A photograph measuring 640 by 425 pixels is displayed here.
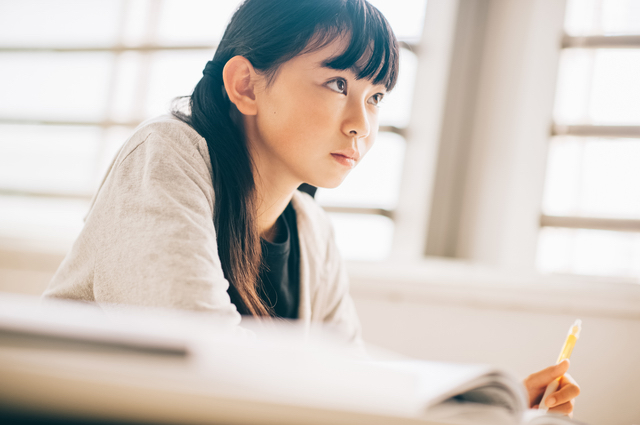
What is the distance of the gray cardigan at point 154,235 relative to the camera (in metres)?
0.61

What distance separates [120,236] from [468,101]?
3.77 feet

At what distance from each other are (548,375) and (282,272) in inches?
19.4

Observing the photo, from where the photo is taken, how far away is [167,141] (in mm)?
744

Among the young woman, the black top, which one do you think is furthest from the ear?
the black top

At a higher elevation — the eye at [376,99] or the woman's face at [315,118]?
the eye at [376,99]

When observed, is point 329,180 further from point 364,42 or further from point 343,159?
point 364,42

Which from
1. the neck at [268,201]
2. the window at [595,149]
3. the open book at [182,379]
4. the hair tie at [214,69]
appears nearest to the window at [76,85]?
the hair tie at [214,69]

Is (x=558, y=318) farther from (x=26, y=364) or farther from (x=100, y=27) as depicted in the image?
(x=100, y=27)

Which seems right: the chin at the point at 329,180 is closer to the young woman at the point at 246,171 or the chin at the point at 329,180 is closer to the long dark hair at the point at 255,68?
the young woman at the point at 246,171

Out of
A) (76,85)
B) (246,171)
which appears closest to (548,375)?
(246,171)

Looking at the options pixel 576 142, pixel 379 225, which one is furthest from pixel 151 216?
pixel 576 142

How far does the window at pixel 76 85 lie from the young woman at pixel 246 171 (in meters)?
0.96

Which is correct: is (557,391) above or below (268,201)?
below

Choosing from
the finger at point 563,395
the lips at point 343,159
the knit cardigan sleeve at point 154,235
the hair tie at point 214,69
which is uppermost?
the hair tie at point 214,69
